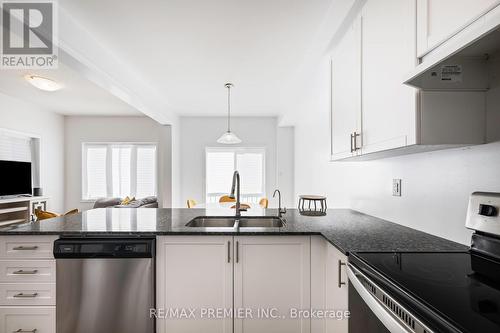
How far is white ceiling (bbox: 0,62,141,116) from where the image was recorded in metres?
3.59

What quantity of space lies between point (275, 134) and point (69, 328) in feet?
17.1

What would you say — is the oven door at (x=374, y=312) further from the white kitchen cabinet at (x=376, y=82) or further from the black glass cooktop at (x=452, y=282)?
the white kitchen cabinet at (x=376, y=82)

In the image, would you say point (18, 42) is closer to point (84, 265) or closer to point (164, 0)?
point (164, 0)

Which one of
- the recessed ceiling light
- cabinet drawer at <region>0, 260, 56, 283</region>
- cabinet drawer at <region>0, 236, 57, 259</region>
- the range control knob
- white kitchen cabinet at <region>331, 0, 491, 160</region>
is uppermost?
the recessed ceiling light

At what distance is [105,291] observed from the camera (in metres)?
1.53

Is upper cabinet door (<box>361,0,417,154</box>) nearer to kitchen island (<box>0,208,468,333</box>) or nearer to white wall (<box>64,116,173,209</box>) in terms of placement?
kitchen island (<box>0,208,468,333</box>)

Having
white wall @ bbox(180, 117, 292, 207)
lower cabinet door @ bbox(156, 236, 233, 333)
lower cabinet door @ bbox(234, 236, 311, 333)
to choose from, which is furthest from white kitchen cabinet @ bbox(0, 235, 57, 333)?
white wall @ bbox(180, 117, 292, 207)

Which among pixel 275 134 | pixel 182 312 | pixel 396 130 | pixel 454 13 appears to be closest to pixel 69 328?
pixel 182 312

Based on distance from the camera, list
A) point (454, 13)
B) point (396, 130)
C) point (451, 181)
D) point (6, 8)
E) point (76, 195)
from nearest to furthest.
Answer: point (454, 13) < point (396, 130) < point (451, 181) < point (6, 8) < point (76, 195)

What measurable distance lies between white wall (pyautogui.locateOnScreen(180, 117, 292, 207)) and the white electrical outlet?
430 centimetres

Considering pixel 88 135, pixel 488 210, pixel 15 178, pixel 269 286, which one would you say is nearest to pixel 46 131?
pixel 88 135

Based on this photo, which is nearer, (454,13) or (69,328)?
(454,13)

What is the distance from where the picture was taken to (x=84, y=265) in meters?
1.52

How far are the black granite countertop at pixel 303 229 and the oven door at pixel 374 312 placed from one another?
0.62ft
